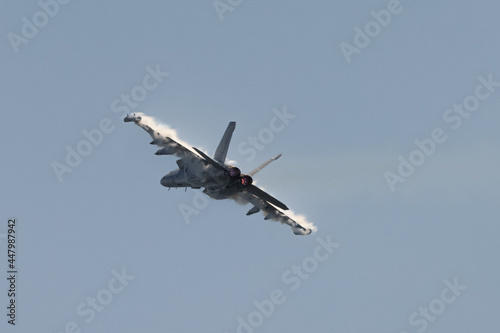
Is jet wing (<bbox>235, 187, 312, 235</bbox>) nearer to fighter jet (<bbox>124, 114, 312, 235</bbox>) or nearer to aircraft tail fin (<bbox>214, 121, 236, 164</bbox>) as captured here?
fighter jet (<bbox>124, 114, 312, 235</bbox>)

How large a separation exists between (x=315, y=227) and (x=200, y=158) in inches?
624

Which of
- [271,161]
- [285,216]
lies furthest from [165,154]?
[285,216]

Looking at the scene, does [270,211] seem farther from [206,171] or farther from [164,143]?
[164,143]

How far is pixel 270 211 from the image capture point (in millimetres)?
89688

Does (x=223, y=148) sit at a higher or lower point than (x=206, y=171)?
higher

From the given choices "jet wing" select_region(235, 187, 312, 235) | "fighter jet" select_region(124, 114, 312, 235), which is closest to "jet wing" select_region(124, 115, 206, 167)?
"fighter jet" select_region(124, 114, 312, 235)

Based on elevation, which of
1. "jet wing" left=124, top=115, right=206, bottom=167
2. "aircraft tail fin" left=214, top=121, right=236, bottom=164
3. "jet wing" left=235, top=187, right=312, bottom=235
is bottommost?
"jet wing" left=235, top=187, right=312, bottom=235

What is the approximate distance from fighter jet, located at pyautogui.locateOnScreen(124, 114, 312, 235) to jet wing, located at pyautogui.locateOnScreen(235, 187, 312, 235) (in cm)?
264

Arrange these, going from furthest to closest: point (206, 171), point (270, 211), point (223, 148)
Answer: point (270, 211) → point (206, 171) → point (223, 148)

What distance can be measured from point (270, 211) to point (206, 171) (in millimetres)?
11602

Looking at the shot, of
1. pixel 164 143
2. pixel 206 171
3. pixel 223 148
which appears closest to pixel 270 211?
pixel 206 171

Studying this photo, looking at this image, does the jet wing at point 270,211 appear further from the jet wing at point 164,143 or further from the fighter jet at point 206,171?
the jet wing at point 164,143

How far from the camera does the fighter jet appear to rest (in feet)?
260

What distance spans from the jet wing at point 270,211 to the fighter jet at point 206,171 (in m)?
2.64
